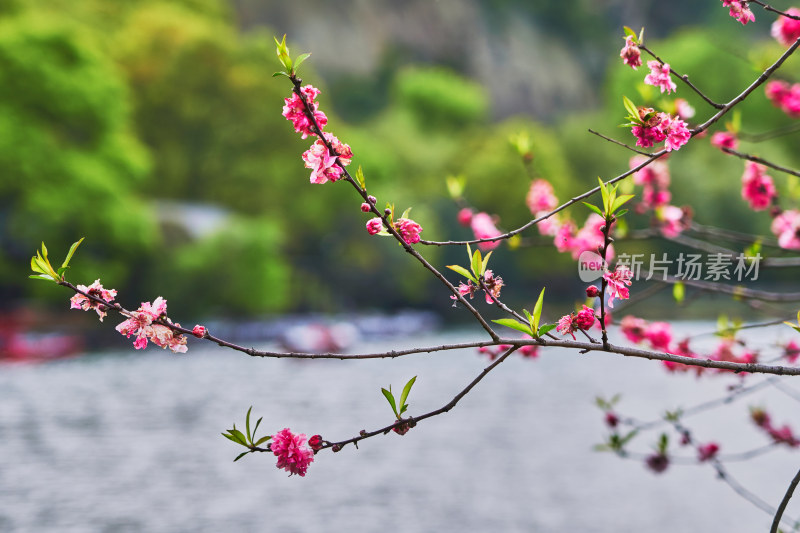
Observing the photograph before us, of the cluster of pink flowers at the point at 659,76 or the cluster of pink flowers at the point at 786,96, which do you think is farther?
the cluster of pink flowers at the point at 786,96

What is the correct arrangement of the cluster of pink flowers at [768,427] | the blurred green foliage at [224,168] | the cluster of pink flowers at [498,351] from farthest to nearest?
1. the blurred green foliage at [224,168]
2. the cluster of pink flowers at [768,427]
3. the cluster of pink flowers at [498,351]

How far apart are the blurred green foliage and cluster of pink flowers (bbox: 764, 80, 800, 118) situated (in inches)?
832

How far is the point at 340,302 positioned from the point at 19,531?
23484 mm

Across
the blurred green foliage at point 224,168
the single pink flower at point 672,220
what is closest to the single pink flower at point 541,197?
the single pink flower at point 672,220

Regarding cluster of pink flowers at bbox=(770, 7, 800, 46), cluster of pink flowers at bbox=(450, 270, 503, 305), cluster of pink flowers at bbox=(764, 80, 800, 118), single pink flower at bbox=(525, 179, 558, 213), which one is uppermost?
cluster of pink flowers at bbox=(764, 80, 800, 118)

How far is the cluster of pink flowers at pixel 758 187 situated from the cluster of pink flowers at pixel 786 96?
20.3 inches

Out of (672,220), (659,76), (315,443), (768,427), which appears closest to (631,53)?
(659,76)

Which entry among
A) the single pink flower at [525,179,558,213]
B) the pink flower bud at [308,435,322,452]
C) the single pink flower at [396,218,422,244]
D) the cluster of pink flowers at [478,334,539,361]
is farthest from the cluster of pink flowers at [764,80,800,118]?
the pink flower bud at [308,435,322,452]

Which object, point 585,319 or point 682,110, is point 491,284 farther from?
point 682,110

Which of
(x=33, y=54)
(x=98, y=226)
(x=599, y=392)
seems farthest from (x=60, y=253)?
(x=599, y=392)

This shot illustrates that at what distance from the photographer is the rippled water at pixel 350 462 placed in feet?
31.0

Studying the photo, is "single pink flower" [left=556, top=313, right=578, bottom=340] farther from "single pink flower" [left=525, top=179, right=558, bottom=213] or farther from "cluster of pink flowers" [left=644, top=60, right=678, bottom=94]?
"single pink flower" [left=525, top=179, right=558, bottom=213]

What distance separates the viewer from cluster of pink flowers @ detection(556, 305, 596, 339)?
197 centimetres

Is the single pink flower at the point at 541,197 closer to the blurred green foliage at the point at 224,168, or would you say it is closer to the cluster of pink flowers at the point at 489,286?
the cluster of pink flowers at the point at 489,286
